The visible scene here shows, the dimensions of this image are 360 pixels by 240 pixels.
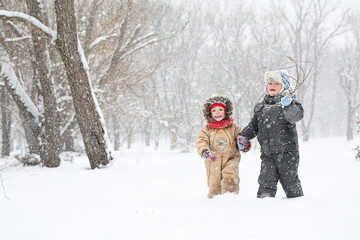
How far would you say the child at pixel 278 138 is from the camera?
9.15 feet

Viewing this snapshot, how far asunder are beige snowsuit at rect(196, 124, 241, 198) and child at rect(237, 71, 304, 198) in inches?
7.7

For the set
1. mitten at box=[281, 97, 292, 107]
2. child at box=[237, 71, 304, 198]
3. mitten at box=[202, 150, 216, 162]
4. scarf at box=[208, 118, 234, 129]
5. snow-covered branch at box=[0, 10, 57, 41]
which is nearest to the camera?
mitten at box=[281, 97, 292, 107]

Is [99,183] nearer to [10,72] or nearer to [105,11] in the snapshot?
[10,72]

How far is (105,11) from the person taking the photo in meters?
7.94

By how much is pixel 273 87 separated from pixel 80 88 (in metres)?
4.10

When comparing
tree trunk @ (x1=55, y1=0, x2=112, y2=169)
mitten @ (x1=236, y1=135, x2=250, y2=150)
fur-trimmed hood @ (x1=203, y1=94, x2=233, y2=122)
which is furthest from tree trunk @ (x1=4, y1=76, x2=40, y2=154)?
mitten @ (x1=236, y1=135, x2=250, y2=150)

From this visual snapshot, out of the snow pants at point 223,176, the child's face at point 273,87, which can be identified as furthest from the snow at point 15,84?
the child's face at point 273,87

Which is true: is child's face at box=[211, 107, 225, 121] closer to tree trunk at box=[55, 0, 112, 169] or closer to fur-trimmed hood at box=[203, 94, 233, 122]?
fur-trimmed hood at box=[203, 94, 233, 122]

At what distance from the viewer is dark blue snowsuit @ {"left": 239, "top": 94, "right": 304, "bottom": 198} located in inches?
110

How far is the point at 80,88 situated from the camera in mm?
5660

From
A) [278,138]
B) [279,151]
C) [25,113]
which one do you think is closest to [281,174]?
[279,151]

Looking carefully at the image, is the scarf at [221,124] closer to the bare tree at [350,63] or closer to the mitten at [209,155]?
the mitten at [209,155]

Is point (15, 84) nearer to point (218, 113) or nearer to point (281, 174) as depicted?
point (218, 113)

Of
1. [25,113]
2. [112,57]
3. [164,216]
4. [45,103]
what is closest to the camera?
[164,216]
